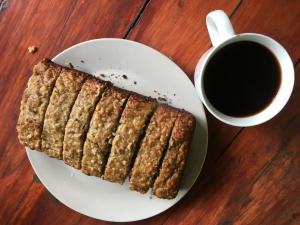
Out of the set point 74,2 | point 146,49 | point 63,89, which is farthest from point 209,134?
point 74,2

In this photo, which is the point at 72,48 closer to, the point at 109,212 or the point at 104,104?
the point at 104,104

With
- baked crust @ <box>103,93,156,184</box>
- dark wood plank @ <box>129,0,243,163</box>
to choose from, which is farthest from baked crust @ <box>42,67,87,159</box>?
dark wood plank @ <box>129,0,243,163</box>

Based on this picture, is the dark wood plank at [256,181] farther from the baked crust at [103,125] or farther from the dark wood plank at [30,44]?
the dark wood plank at [30,44]

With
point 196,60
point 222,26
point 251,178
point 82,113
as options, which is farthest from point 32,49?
point 251,178

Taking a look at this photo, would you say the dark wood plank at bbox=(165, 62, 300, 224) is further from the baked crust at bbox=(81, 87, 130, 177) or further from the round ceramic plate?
the baked crust at bbox=(81, 87, 130, 177)

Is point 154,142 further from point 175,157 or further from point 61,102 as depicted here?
point 61,102

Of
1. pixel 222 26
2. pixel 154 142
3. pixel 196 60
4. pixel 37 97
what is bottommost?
pixel 37 97

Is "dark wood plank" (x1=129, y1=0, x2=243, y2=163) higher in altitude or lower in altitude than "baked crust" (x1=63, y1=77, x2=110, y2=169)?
higher
